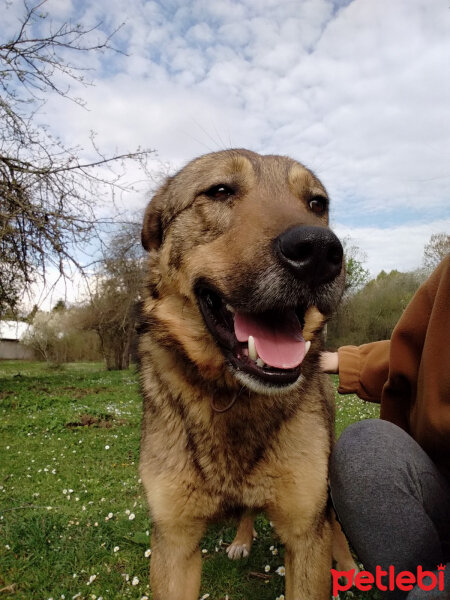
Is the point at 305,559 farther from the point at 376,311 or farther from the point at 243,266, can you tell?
the point at 376,311

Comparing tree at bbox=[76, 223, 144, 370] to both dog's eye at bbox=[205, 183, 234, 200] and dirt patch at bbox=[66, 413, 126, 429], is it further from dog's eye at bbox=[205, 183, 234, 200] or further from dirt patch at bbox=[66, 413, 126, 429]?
dog's eye at bbox=[205, 183, 234, 200]

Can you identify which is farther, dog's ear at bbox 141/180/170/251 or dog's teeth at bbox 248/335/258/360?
dog's ear at bbox 141/180/170/251

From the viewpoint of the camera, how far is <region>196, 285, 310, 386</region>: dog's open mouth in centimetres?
198

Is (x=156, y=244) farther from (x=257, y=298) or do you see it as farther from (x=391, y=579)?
(x=391, y=579)

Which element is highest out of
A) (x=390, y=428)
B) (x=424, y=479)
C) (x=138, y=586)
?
(x=390, y=428)

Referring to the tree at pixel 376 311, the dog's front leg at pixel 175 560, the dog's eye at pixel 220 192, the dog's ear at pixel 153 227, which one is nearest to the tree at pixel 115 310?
Result: the tree at pixel 376 311

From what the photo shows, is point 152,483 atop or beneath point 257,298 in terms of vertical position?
beneath

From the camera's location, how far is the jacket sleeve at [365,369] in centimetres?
281

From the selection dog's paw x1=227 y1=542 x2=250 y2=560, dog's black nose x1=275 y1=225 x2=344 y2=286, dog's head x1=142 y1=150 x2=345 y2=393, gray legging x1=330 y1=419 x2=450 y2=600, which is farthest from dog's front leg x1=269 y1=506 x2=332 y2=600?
dog's black nose x1=275 y1=225 x2=344 y2=286

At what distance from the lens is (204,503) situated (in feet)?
7.25

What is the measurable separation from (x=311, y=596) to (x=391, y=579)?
21.0 inches

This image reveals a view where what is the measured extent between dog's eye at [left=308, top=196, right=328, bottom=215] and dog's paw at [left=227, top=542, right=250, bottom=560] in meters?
2.53

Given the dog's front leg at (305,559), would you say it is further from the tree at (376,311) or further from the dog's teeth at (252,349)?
the tree at (376,311)

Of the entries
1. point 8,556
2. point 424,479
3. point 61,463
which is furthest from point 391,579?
point 61,463
